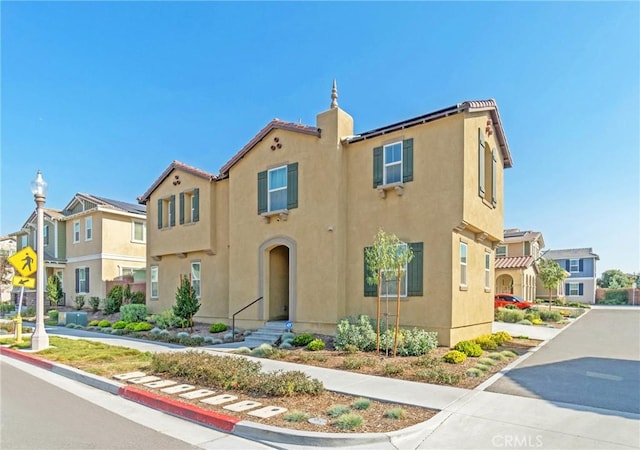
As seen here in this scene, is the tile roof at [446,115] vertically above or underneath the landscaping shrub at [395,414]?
Result: above

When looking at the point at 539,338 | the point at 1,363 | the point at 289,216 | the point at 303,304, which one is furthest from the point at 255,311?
the point at 539,338

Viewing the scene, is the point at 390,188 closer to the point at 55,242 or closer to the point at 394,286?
the point at 394,286

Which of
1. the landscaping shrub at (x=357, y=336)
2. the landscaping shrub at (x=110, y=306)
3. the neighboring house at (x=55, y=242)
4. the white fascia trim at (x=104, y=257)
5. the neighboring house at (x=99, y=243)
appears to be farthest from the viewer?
the neighboring house at (x=55, y=242)

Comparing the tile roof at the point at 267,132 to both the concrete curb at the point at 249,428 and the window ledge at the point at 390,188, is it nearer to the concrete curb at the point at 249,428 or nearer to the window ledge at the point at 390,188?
the window ledge at the point at 390,188

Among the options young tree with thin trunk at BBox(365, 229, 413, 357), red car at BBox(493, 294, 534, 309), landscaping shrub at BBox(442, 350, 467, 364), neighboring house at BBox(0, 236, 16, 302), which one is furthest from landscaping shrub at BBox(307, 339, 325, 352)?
neighboring house at BBox(0, 236, 16, 302)

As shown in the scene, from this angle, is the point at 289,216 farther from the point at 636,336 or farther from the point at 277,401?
the point at 636,336

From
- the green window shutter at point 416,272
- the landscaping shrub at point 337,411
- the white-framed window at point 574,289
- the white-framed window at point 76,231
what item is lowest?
the white-framed window at point 574,289

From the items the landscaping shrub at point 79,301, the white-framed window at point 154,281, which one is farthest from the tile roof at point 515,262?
the landscaping shrub at point 79,301

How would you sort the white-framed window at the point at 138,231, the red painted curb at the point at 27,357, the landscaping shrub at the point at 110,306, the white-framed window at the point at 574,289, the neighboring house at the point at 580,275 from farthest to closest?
1. the white-framed window at the point at 574,289
2. the neighboring house at the point at 580,275
3. the white-framed window at the point at 138,231
4. the landscaping shrub at the point at 110,306
5. the red painted curb at the point at 27,357

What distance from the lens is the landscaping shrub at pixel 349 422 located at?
18.7ft

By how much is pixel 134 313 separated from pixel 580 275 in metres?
49.4

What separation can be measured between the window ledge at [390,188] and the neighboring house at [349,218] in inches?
1.3

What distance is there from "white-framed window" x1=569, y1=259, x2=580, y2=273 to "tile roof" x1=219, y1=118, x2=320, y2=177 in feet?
155

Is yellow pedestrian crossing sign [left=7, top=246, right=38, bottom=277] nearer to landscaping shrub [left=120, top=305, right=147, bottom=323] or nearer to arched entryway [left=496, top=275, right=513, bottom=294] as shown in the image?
landscaping shrub [left=120, top=305, right=147, bottom=323]
